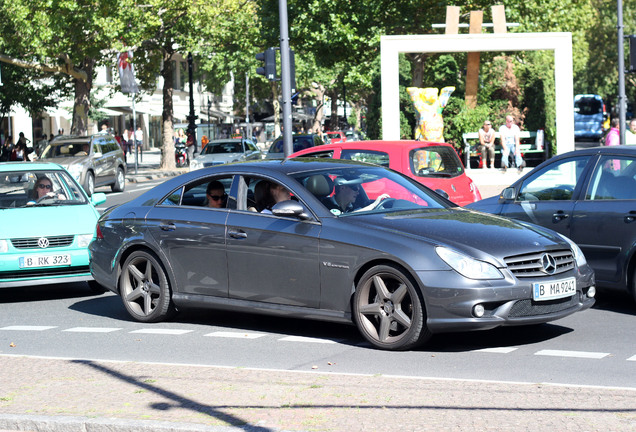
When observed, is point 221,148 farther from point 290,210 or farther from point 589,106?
point 589,106

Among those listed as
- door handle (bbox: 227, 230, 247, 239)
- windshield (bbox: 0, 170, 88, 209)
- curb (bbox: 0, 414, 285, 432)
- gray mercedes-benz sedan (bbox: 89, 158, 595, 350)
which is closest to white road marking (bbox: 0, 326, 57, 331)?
gray mercedes-benz sedan (bbox: 89, 158, 595, 350)

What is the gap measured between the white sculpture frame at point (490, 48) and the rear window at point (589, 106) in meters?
38.1

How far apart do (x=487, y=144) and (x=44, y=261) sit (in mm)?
20956

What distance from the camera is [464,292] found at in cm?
749

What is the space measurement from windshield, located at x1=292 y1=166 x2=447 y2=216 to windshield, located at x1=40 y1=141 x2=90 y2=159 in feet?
73.7

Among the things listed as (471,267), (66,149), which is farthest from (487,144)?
(471,267)

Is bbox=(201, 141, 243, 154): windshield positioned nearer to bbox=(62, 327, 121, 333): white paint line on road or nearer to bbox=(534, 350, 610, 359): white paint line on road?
bbox=(62, 327, 121, 333): white paint line on road

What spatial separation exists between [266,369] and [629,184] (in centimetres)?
412

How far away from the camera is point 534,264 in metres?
7.77

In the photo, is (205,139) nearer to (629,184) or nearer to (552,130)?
(552,130)

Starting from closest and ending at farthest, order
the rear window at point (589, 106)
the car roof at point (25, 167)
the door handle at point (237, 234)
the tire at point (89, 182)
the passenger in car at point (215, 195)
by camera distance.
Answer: the door handle at point (237, 234)
the passenger in car at point (215, 195)
the car roof at point (25, 167)
the tire at point (89, 182)
the rear window at point (589, 106)

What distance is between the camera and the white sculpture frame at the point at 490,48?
28.8 m

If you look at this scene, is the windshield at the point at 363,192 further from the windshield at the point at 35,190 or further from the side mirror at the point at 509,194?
the windshield at the point at 35,190

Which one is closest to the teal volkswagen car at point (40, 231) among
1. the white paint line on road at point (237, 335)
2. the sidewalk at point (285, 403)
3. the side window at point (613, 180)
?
the white paint line on road at point (237, 335)
